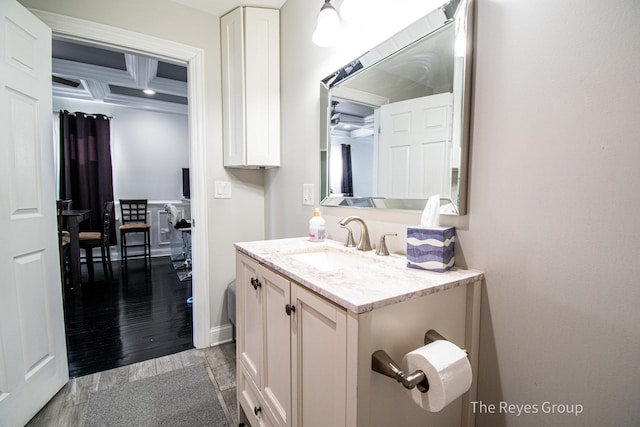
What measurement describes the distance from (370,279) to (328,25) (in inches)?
44.6

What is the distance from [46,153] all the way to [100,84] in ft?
10.1

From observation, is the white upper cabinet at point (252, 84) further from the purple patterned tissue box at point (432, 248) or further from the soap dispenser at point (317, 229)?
the purple patterned tissue box at point (432, 248)

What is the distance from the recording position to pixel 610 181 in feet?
2.06

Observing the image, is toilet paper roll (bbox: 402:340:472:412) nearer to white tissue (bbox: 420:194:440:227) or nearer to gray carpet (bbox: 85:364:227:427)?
white tissue (bbox: 420:194:440:227)

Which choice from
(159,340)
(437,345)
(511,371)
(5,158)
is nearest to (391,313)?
(437,345)

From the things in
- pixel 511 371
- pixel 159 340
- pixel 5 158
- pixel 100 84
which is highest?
pixel 100 84

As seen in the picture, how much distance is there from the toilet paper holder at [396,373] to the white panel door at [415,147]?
572mm

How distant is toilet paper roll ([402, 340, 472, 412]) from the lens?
0.61 meters

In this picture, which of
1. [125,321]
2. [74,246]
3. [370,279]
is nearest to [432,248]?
[370,279]

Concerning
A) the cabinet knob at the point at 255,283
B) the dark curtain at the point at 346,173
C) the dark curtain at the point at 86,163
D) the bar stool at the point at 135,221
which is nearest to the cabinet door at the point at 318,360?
the cabinet knob at the point at 255,283

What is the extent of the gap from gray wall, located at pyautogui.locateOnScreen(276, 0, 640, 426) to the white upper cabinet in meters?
1.35

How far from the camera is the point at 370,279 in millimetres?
808

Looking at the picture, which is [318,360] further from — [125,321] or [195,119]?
[125,321]

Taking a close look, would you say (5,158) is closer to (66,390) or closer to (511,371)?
(66,390)
